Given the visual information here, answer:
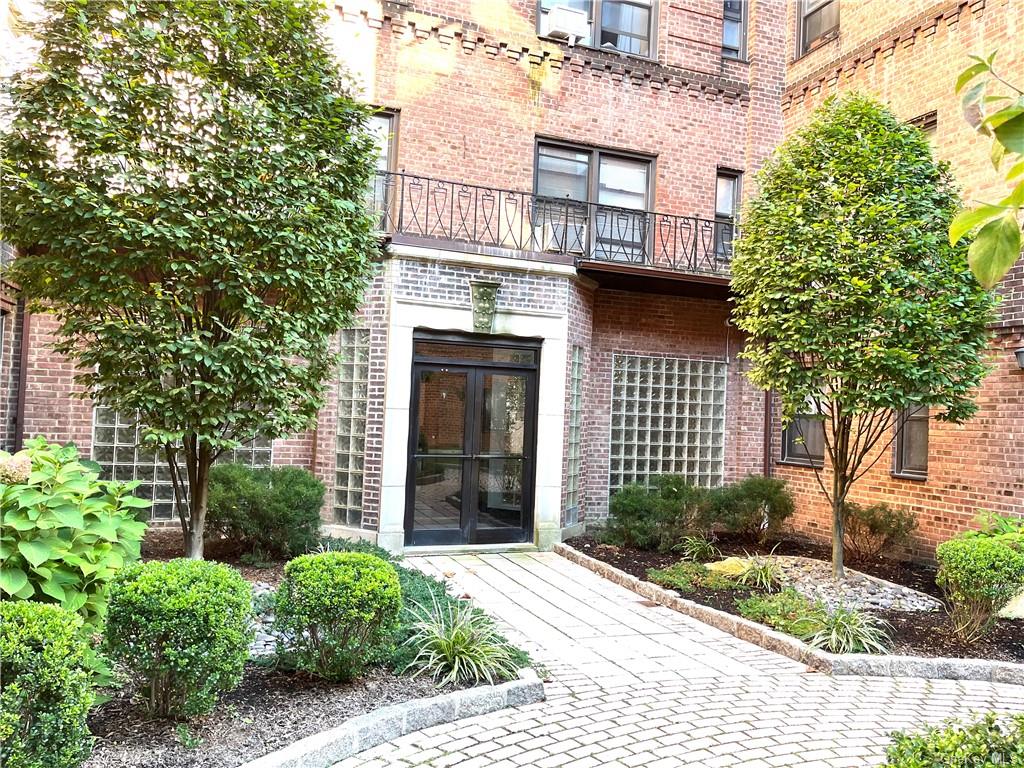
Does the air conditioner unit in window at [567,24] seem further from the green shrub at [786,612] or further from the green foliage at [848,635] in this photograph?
the green foliage at [848,635]

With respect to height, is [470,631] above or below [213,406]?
below

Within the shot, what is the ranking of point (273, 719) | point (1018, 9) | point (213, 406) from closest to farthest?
1. point (273, 719)
2. point (213, 406)
3. point (1018, 9)

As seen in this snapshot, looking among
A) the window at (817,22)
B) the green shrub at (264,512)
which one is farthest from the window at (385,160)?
the window at (817,22)

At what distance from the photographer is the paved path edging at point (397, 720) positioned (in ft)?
12.2

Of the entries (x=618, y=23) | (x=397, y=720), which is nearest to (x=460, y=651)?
(x=397, y=720)

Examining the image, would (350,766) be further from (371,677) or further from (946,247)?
(946,247)

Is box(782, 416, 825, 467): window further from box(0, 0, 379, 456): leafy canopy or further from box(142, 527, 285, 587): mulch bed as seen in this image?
box(0, 0, 379, 456): leafy canopy

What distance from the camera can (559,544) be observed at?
32.4 ft

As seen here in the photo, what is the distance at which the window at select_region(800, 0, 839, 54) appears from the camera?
38.9 feet

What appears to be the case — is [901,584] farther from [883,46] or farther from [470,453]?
[883,46]

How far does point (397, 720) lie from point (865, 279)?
19.7ft

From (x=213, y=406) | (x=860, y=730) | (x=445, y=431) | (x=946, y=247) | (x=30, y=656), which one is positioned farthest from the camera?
(x=445, y=431)

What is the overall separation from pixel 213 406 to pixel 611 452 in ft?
23.0

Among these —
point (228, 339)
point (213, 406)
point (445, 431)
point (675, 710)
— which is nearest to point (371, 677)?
point (675, 710)
